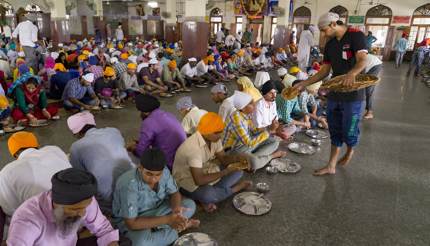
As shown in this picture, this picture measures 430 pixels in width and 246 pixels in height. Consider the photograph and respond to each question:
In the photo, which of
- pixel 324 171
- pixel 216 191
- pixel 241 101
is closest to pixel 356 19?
pixel 324 171

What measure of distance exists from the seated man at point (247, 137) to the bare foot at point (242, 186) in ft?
0.77

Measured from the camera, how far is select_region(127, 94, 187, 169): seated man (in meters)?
2.62

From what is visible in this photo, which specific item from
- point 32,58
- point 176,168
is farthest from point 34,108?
point 32,58

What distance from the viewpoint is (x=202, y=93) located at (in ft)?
23.4

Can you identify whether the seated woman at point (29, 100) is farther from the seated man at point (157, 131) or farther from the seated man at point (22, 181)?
the seated man at point (22, 181)

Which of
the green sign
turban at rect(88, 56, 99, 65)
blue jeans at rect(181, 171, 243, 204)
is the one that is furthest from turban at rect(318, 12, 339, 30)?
the green sign

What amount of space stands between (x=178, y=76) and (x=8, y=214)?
579cm

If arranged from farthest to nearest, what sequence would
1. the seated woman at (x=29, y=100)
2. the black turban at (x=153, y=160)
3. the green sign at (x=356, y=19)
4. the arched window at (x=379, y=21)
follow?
the green sign at (x=356, y=19) < the arched window at (x=379, y=21) < the seated woman at (x=29, y=100) < the black turban at (x=153, y=160)

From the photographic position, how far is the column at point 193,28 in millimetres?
8133

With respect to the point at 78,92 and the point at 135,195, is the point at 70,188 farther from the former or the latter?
the point at 78,92

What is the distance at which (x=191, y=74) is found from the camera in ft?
25.2

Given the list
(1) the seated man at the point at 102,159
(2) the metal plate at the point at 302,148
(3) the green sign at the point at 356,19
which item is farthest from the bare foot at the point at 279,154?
(3) the green sign at the point at 356,19

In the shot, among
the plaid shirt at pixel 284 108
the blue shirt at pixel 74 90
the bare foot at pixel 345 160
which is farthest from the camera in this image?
the blue shirt at pixel 74 90

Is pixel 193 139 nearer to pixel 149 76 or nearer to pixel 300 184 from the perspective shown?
pixel 300 184
